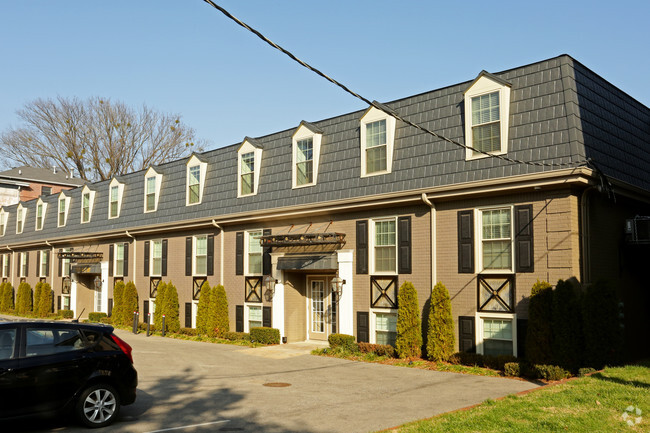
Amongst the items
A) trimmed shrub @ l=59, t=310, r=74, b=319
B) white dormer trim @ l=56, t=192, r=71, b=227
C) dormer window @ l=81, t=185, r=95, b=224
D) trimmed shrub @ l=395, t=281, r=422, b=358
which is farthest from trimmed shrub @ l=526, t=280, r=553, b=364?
white dormer trim @ l=56, t=192, r=71, b=227

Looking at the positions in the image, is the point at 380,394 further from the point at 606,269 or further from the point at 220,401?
the point at 606,269

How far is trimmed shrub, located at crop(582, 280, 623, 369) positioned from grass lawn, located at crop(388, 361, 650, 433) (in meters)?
1.39

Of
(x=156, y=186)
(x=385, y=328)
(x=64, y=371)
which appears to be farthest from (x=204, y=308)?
(x=64, y=371)

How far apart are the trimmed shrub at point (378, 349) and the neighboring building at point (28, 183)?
37.3 m

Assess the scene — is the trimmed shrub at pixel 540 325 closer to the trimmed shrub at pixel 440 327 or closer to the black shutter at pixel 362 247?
the trimmed shrub at pixel 440 327

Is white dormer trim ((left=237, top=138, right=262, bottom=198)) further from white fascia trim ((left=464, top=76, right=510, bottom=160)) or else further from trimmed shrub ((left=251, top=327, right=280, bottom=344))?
white fascia trim ((left=464, top=76, right=510, bottom=160))

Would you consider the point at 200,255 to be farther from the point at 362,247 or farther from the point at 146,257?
the point at 362,247

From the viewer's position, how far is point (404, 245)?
56.7ft

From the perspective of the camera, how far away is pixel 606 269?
603 inches

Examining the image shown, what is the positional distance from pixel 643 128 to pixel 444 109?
6583 mm

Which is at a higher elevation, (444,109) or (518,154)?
(444,109)

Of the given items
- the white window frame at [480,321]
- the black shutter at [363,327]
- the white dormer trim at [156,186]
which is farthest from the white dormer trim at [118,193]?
the white window frame at [480,321]

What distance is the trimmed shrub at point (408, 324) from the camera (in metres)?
16.3

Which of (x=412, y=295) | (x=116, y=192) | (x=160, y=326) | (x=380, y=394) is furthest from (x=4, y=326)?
(x=116, y=192)
